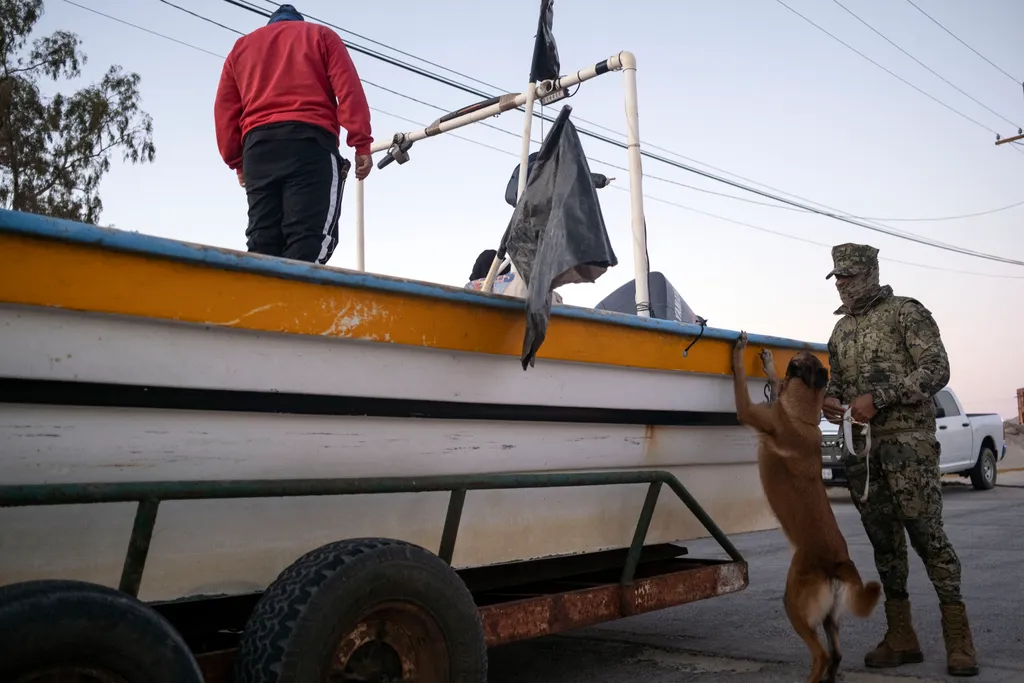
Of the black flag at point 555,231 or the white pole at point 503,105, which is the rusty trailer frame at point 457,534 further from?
the white pole at point 503,105

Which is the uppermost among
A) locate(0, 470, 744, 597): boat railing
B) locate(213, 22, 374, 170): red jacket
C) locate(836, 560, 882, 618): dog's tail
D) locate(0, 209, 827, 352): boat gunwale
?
locate(213, 22, 374, 170): red jacket

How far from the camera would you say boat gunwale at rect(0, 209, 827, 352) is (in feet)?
7.37

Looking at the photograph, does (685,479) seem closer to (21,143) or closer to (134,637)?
(134,637)

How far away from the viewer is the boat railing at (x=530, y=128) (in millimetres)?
4281

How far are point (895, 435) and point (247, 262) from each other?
3.08 m

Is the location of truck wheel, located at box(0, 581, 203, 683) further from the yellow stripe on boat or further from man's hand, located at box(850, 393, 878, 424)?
man's hand, located at box(850, 393, 878, 424)

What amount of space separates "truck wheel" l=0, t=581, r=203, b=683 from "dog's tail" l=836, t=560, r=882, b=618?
2.64 m

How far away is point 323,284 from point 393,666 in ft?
3.81

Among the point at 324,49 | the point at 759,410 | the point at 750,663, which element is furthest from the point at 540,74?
the point at 750,663

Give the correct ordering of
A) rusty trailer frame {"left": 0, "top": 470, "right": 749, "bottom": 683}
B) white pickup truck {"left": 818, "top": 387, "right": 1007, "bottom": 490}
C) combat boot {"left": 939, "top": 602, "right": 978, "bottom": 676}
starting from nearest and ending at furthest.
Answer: rusty trailer frame {"left": 0, "top": 470, "right": 749, "bottom": 683} → combat boot {"left": 939, "top": 602, "right": 978, "bottom": 676} → white pickup truck {"left": 818, "top": 387, "right": 1007, "bottom": 490}

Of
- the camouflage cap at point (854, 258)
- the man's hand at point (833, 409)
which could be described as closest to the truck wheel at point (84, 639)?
the man's hand at point (833, 409)

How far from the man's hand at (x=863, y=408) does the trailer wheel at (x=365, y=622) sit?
2.32 m

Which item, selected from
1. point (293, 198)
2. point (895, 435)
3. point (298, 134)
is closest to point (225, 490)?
point (293, 198)

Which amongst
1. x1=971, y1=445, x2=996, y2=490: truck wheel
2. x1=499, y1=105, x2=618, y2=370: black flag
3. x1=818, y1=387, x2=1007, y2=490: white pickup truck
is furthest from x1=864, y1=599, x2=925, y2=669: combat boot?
x1=971, y1=445, x2=996, y2=490: truck wheel
